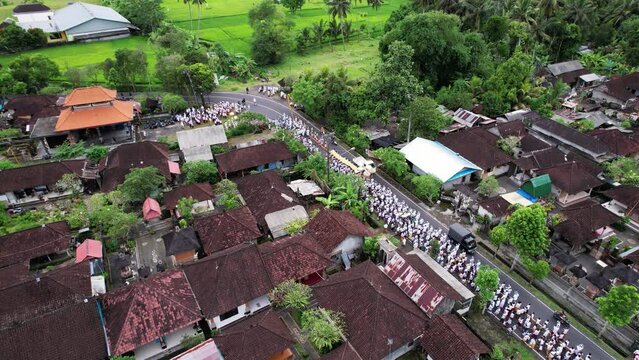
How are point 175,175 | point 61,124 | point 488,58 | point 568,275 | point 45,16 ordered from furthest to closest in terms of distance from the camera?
1. point 45,16
2. point 488,58
3. point 61,124
4. point 175,175
5. point 568,275

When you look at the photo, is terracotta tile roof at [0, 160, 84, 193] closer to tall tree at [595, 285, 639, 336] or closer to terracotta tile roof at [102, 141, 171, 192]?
terracotta tile roof at [102, 141, 171, 192]

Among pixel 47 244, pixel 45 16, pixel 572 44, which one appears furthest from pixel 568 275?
pixel 45 16

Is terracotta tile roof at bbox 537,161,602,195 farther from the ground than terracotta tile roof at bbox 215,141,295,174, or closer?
closer

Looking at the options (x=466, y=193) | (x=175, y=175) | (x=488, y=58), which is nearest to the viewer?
(x=466, y=193)

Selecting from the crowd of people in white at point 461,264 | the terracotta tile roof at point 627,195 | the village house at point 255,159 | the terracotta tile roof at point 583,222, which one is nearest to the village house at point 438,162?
the crowd of people in white at point 461,264

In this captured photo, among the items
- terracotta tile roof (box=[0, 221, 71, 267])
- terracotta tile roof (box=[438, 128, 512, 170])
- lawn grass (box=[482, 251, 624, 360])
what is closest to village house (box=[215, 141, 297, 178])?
terracotta tile roof (box=[0, 221, 71, 267])

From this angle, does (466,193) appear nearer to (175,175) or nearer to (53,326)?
(175,175)
